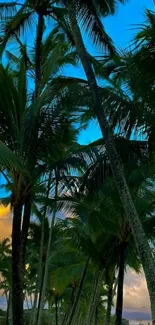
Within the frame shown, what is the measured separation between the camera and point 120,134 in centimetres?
1100

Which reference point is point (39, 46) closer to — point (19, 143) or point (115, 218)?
point (19, 143)

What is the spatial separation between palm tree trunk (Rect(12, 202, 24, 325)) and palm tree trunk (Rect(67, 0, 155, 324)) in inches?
151

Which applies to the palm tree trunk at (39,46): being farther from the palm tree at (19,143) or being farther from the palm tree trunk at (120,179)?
the palm tree trunk at (120,179)

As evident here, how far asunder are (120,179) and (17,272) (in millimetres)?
4748

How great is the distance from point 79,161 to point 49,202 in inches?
97.9

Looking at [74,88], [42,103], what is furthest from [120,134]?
[42,103]

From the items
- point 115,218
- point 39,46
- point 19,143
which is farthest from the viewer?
point 115,218

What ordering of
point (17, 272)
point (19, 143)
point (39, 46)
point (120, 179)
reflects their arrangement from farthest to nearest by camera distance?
point (39, 46) < point (19, 143) < point (17, 272) < point (120, 179)

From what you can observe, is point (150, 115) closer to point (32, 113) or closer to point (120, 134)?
point (120, 134)

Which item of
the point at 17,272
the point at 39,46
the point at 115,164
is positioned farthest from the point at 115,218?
the point at 115,164

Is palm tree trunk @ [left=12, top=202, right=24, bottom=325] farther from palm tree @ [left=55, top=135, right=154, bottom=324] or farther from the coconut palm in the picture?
the coconut palm

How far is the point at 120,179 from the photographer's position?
8.99m

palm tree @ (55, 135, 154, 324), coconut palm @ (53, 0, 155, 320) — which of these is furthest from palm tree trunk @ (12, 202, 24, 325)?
coconut palm @ (53, 0, 155, 320)

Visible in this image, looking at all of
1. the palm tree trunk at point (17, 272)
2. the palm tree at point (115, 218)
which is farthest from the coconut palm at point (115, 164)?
the palm tree at point (115, 218)
